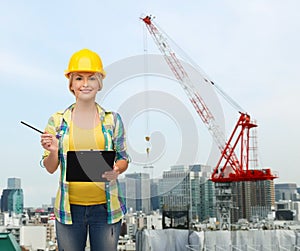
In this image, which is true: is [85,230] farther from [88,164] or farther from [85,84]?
[85,84]

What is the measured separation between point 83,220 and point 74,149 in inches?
12.3

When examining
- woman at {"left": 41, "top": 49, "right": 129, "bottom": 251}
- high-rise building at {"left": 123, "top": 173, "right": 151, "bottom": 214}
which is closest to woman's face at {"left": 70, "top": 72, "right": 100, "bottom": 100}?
woman at {"left": 41, "top": 49, "right": 129, "bottom": 251}

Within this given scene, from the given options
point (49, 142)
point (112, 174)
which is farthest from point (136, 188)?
point (49, 142)

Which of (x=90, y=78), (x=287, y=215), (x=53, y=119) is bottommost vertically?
(x=287, y=215)

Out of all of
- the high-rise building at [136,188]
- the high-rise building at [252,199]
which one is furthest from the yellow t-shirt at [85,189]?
the high-rise building at [252,199]

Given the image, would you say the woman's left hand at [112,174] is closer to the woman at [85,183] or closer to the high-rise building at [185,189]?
the woman at [85,183]

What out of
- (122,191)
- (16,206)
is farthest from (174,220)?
(16,206)

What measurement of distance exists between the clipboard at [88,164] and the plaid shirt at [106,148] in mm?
74

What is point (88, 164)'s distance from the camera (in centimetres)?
206

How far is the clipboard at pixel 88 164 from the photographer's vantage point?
205 cm

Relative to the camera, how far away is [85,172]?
6.78 ft

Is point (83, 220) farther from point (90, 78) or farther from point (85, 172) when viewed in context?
point (90, 78)

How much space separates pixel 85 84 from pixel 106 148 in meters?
0.30

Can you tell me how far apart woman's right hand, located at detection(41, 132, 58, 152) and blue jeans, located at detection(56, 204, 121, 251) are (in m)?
0.27
